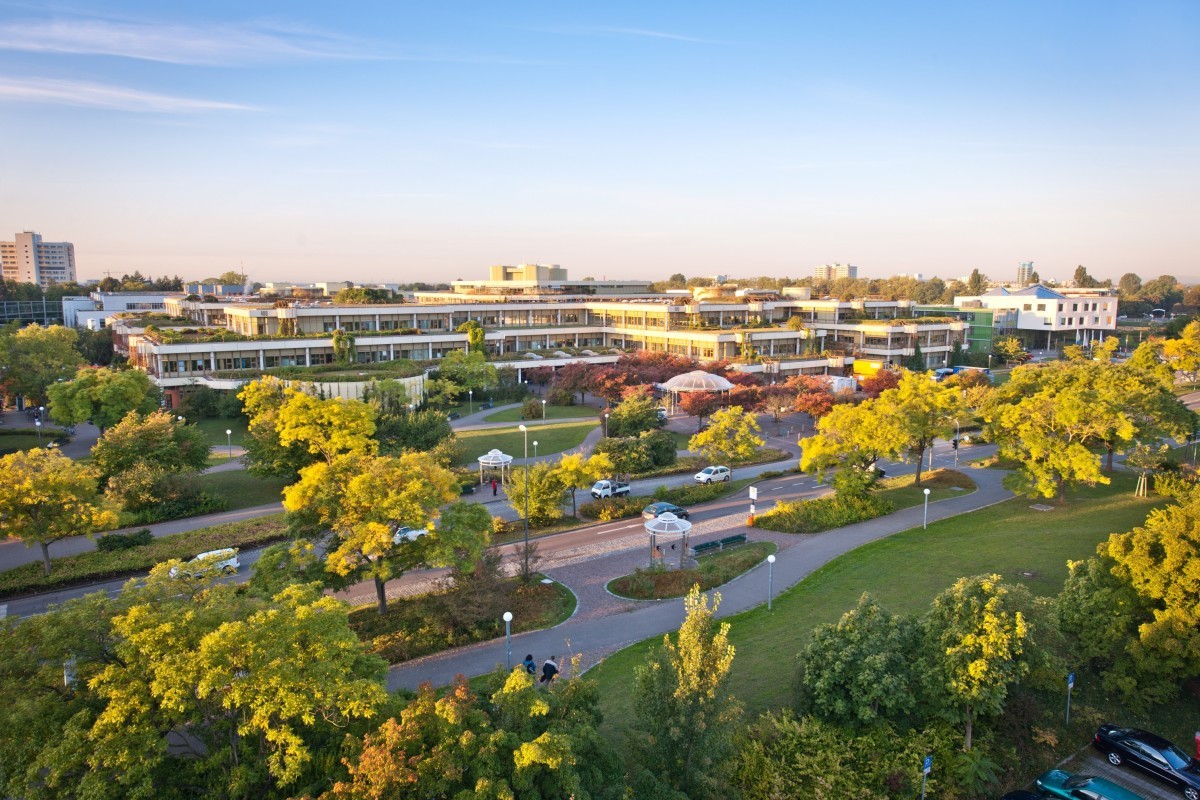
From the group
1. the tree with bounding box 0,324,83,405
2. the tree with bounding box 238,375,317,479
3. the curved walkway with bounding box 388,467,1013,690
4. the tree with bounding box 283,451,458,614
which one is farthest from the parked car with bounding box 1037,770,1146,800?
the tree with bounding box 0,324,83,405

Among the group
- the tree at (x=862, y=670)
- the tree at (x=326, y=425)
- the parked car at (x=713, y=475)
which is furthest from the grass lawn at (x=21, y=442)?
the tree at (x=862, y=670)

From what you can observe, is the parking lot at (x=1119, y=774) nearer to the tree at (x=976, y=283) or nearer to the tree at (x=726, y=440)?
the tree at (x=726, y=440)

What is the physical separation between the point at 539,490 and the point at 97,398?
95.6 ft

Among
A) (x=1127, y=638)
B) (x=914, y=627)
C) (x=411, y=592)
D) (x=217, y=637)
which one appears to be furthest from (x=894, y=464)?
(x=217, y=637)

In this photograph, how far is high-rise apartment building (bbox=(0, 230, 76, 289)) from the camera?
170625 millimetres

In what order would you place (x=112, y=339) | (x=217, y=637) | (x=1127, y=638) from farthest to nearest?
(x=112, y=339)
(x=1127, y=638)
(x=217, y=637)

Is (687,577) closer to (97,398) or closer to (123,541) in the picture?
(123,541)

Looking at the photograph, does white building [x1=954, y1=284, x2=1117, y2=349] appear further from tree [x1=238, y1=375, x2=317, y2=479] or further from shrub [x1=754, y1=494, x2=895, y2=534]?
tree [x1=238, y1=375, x2=317, y2=479]

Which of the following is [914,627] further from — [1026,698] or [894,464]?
[894,464]

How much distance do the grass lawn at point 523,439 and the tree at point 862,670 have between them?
83.5 feet

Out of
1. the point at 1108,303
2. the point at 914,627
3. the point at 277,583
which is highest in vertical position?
the point at 1108,303

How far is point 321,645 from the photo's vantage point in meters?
11.8

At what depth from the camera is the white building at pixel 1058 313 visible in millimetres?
88750

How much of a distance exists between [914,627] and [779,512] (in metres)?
13.4
